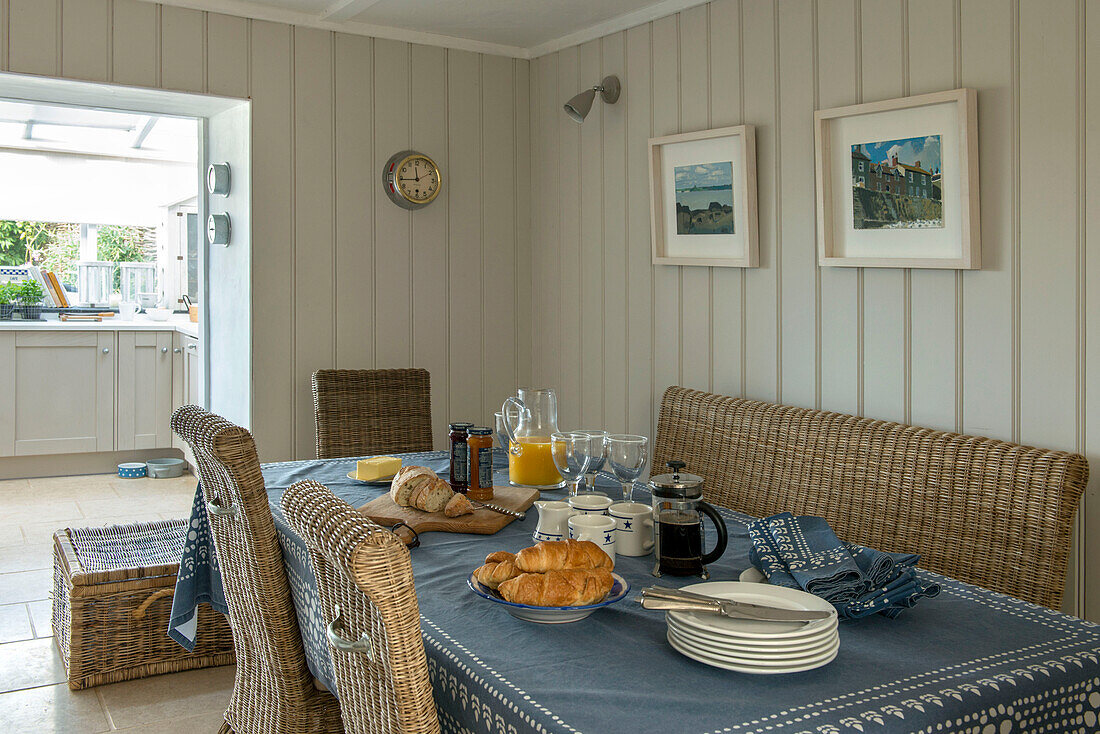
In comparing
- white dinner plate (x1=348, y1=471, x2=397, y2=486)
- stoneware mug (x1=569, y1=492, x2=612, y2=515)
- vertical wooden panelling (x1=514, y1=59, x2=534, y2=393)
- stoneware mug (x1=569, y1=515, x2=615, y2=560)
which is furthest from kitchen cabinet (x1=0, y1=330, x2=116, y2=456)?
stoneware mug (x1=569, y1=515, x2=615, y2=560)

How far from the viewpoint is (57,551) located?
308cm

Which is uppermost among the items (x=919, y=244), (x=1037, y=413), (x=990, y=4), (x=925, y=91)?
(x=990, y=4)

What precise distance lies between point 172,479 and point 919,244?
4.68 metres

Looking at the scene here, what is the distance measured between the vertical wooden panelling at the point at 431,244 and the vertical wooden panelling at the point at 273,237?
0.51 meters

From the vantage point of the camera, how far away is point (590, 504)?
6.40ft

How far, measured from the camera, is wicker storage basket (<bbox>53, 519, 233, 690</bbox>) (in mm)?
2785

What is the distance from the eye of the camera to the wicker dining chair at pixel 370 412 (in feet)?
11.3

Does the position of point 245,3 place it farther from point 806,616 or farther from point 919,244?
point 806,616

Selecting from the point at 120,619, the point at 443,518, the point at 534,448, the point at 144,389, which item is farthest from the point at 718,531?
the point at 144,389

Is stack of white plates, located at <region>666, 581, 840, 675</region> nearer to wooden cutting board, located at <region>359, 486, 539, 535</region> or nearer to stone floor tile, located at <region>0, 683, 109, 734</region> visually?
wooden cutting board, located at <region>359, 486, 539, 535</region>

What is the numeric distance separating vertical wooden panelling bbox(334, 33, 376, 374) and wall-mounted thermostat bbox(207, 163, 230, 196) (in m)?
0.45

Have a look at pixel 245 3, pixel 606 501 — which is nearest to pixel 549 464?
pixel 606 501

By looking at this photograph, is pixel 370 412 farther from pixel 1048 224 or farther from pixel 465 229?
pixel 1048 224

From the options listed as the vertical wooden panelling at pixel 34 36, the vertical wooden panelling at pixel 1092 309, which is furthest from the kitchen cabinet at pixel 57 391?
the vertical wooden panelling at pixel 1092 309
